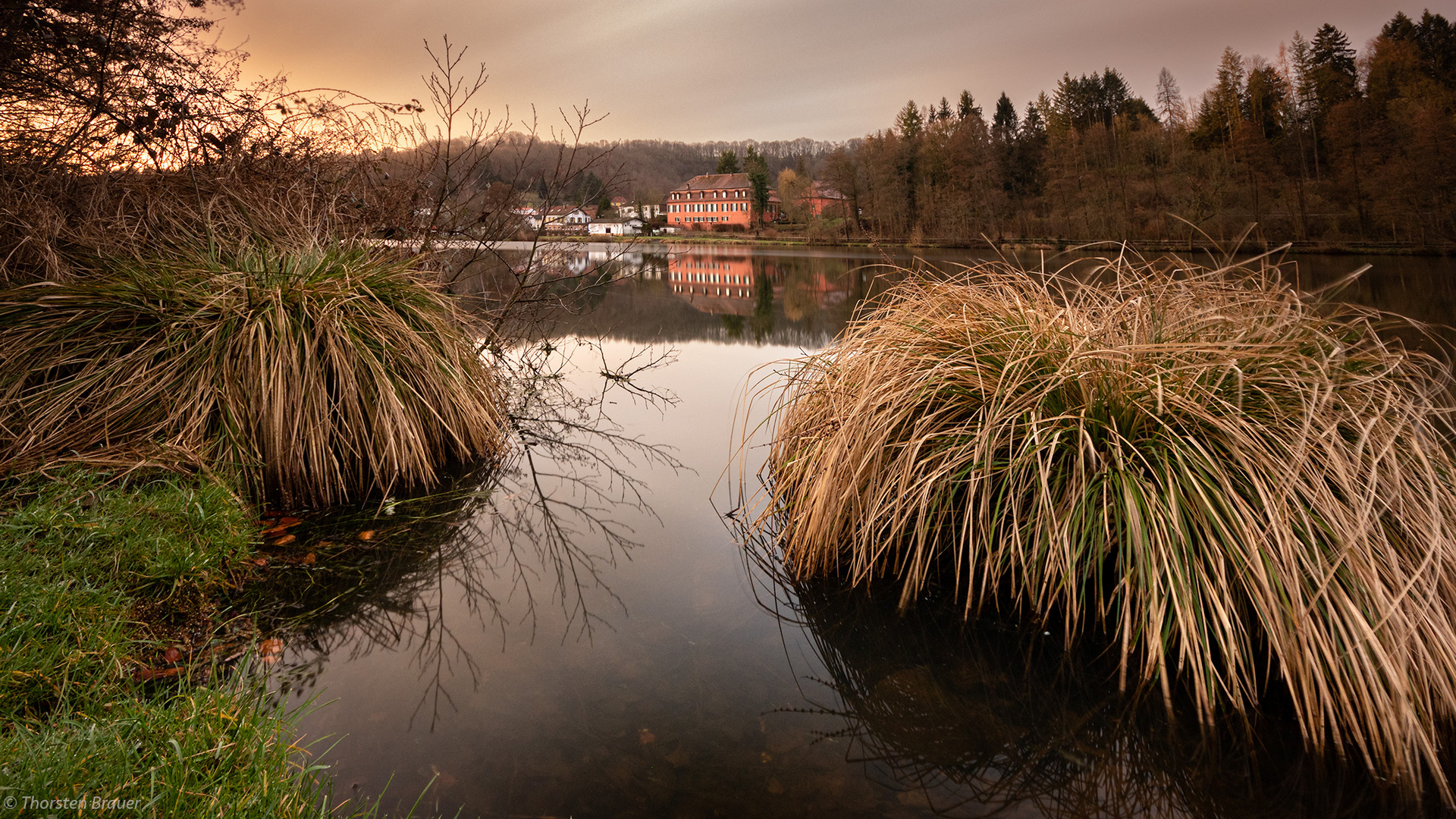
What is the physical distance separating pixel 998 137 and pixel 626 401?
46214mm

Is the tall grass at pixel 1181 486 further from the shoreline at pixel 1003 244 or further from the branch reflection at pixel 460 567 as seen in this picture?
the branch reflection at pixel 460 567

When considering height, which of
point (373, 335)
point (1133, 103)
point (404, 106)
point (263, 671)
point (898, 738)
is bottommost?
point (898, 738)

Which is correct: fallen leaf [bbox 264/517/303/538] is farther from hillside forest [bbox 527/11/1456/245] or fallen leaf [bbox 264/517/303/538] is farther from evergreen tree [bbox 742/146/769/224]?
evergreen tree [bbox 742/146/769/224]

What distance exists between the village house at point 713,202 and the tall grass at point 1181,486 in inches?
2733

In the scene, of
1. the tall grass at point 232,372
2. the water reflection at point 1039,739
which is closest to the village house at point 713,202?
the tall grass at point 232,372

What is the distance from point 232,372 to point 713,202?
76162mm

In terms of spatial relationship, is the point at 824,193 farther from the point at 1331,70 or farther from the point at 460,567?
the point at 460,567

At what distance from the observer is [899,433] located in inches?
115

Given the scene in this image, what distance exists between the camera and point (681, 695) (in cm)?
227

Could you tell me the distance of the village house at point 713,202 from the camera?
238 ft

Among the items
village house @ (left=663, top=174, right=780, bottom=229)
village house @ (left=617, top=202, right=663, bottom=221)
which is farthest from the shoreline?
village house @ (left=663, top=174, right=780, bottom=229)

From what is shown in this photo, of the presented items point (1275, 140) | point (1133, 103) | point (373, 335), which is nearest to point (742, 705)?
point (373, 335)

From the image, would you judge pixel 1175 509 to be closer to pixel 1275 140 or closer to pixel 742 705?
pixel 742 705

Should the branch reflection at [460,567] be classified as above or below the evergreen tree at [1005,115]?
below
